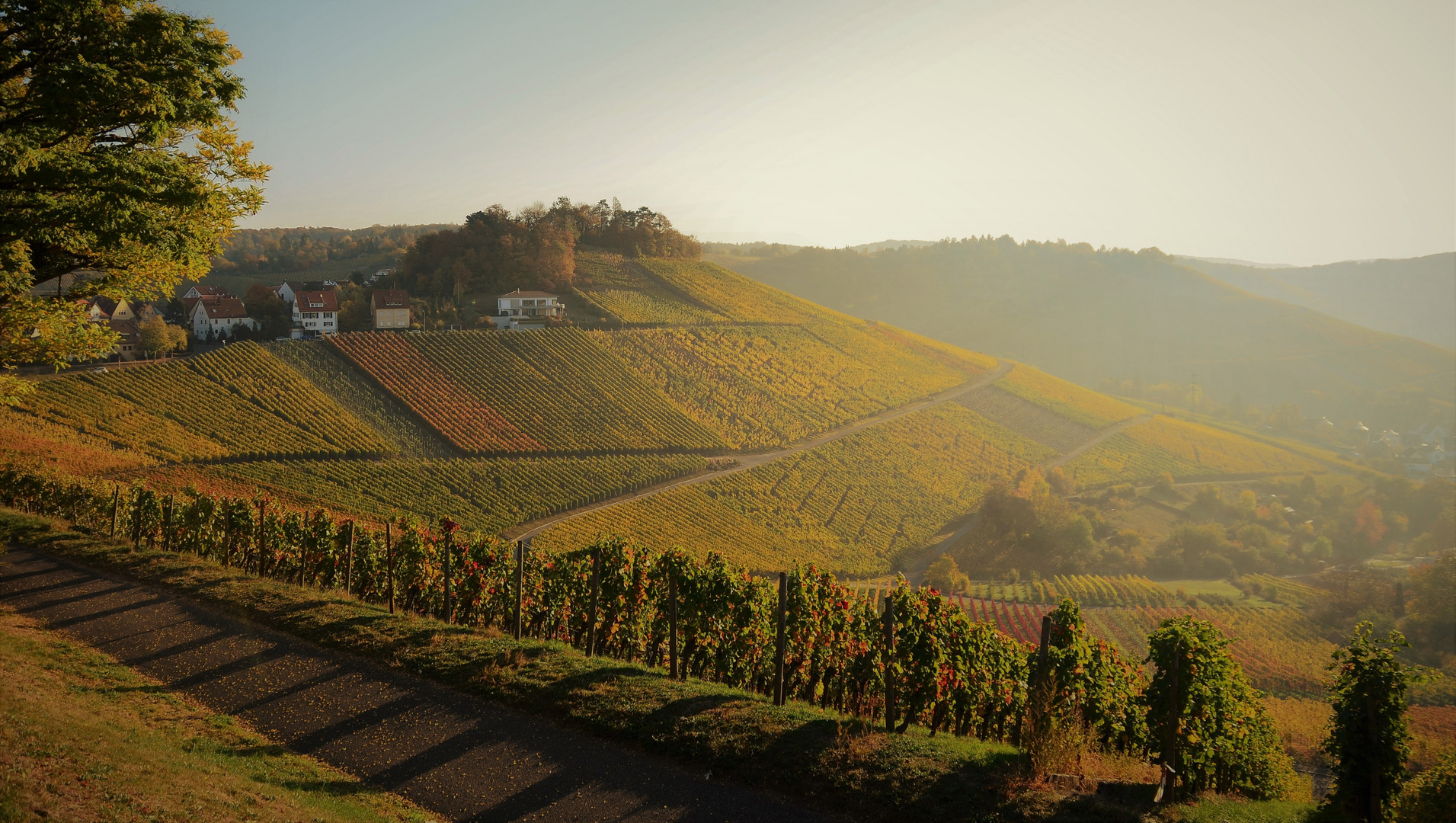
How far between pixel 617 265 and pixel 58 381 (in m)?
55.5

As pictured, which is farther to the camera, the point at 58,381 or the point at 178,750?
the point at 58,381

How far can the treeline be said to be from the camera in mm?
116312

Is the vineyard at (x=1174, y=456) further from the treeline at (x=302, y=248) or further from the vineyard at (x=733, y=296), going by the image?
the treeline at (x=302, y=248)

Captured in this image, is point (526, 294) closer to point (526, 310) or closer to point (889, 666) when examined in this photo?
point (526, 310)

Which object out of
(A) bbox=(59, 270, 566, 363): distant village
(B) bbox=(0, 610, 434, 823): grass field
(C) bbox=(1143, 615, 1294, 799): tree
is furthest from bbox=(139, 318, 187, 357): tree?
(C) bbox=(1143, 615, 1294, 799): tree

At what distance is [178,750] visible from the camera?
8.19 metres

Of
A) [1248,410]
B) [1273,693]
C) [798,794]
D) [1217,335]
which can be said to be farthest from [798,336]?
[1217,335]

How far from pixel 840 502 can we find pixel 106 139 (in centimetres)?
4848

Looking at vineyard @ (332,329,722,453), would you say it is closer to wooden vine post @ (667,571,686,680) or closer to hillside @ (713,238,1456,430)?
wooden vine post @ (667,571,686,680)

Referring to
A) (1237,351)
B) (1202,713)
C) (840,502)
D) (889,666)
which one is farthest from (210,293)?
(1237,351)

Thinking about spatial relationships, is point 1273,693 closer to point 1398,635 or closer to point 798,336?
point 1398,635

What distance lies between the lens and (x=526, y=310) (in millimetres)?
74375

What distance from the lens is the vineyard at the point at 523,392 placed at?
172 feet

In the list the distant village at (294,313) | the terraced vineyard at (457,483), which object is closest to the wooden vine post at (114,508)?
the terraced vineyard at (457,483)
